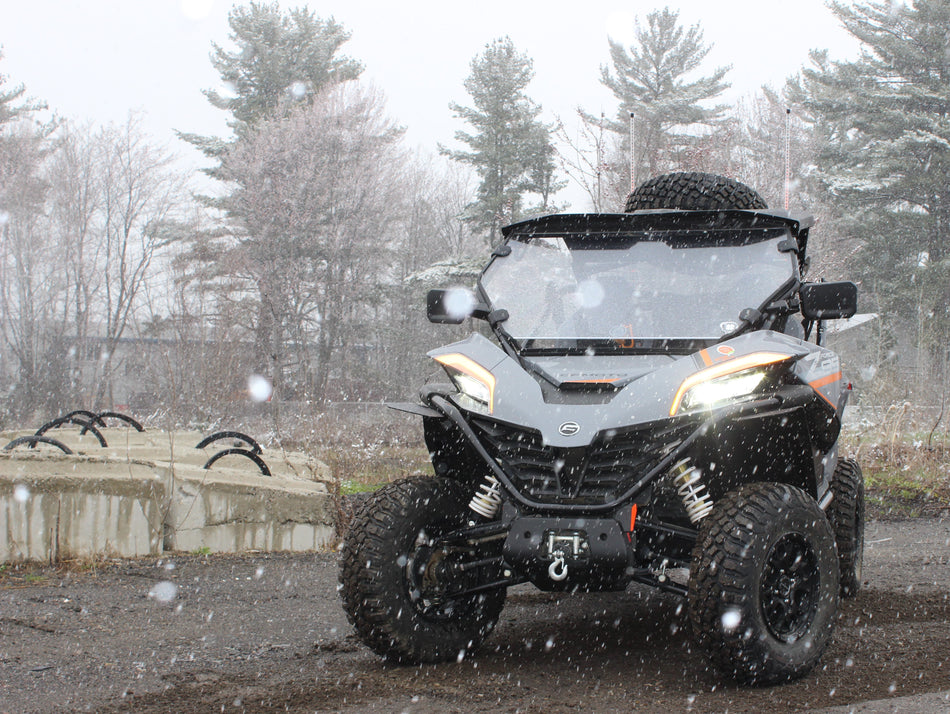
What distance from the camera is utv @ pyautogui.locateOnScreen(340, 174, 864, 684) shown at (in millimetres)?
3875

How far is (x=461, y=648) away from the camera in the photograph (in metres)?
4.58

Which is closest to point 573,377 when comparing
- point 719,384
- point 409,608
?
point 719,384

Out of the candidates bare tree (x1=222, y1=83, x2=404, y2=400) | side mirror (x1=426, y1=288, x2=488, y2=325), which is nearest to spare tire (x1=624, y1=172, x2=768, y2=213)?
side mirror (x1=426, y1=288, x2=488, y2=325)

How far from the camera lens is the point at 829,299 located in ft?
15.0

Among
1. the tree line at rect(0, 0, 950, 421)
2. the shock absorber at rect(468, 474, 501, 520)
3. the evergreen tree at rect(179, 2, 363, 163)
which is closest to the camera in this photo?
the shock absorber at rect(468, 474, 501, 520)

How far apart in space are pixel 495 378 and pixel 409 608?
1121 mm

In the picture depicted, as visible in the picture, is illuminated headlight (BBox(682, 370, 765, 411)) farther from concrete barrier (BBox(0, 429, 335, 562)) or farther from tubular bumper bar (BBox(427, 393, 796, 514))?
concrete barrier (BBox(0, 429, 335, 562))

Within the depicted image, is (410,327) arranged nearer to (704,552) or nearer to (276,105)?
(276,105)

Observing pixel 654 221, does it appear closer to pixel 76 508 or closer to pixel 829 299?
pixel 829 299

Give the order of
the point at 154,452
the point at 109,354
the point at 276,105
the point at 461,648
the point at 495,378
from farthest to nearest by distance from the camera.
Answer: the point at 276,105 < the point at 109,354 < the point at 154,452 < the point at 461,648 < the point at 495,378

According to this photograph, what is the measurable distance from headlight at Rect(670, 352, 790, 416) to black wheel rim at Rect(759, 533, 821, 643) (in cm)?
64

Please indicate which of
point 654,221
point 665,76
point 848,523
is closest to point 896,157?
point 665,76

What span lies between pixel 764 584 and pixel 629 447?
0.83 m

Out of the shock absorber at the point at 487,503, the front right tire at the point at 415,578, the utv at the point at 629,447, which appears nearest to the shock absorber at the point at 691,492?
the utv at the point at 629,447
